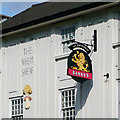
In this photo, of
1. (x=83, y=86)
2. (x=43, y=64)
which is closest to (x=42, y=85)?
(x=43, y=64)

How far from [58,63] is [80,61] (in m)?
2.88

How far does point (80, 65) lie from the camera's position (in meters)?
25.5

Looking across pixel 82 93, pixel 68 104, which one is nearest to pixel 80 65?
pixel 82 93

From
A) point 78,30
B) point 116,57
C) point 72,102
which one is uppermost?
point 78,30

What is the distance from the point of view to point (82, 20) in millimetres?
27359

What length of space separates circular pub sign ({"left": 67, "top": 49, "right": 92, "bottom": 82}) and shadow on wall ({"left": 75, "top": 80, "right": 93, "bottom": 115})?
0.78m


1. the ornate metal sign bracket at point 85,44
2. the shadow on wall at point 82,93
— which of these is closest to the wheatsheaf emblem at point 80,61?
the ornate metal sign bracket at point 85,44

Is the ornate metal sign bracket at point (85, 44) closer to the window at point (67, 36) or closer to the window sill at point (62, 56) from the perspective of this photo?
the window sill at point (62, 56)

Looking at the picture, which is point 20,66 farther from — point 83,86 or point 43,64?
point 83,86

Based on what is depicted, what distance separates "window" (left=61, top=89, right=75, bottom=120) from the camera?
89.5ft

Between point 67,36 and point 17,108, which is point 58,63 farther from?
point 17,108

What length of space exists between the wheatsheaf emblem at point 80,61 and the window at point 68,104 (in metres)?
2.08

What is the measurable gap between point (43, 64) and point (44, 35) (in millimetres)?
1582

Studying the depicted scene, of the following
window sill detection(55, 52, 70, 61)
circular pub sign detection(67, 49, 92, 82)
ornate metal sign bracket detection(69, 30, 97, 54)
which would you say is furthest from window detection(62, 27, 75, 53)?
circular pub sign detection(67, 49, 92, 82)
